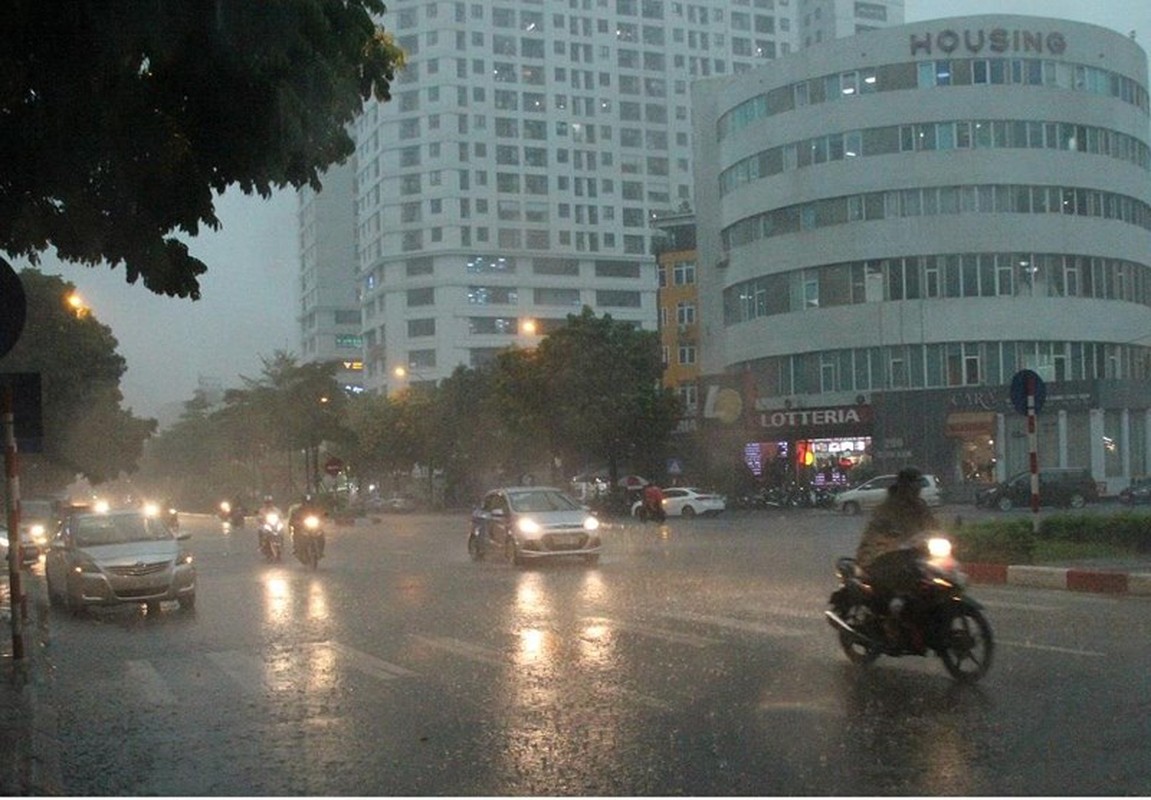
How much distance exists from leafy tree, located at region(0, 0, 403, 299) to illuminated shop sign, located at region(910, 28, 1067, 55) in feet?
170

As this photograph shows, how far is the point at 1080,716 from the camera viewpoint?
318 inches

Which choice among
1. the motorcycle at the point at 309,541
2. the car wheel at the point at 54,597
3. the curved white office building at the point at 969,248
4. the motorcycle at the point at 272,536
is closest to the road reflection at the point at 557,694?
the car wheel at the point at 54,597

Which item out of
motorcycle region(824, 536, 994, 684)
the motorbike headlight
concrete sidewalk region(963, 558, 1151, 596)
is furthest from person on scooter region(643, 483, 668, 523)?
the motorbike headlight

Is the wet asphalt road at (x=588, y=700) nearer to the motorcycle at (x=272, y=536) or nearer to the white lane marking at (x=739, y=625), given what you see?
the white lane marking at (x=739, y=625)

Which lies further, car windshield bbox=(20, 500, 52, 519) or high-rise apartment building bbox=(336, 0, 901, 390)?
high-rise apartment building bbox=(336, 0, 901, 390)

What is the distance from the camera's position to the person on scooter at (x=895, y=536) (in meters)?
9.90

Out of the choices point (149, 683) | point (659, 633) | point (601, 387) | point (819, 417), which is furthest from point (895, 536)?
point (819, 417)

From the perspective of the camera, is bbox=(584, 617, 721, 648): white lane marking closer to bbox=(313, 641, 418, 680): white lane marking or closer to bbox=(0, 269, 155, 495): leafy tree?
bbox=(313, 641, 418, 680): white lane marking

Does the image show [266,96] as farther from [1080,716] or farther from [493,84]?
[493,84]

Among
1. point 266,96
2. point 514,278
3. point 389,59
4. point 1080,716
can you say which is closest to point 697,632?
point 1080,716

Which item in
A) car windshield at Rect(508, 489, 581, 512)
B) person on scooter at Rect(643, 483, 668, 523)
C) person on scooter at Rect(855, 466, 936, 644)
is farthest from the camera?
person on scooter at Rect(643, 483, 668, 523)

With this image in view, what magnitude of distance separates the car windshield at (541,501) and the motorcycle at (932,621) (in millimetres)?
14145

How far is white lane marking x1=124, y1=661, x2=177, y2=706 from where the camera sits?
10188mm

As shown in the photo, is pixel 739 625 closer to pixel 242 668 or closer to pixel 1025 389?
pixel 242 668
